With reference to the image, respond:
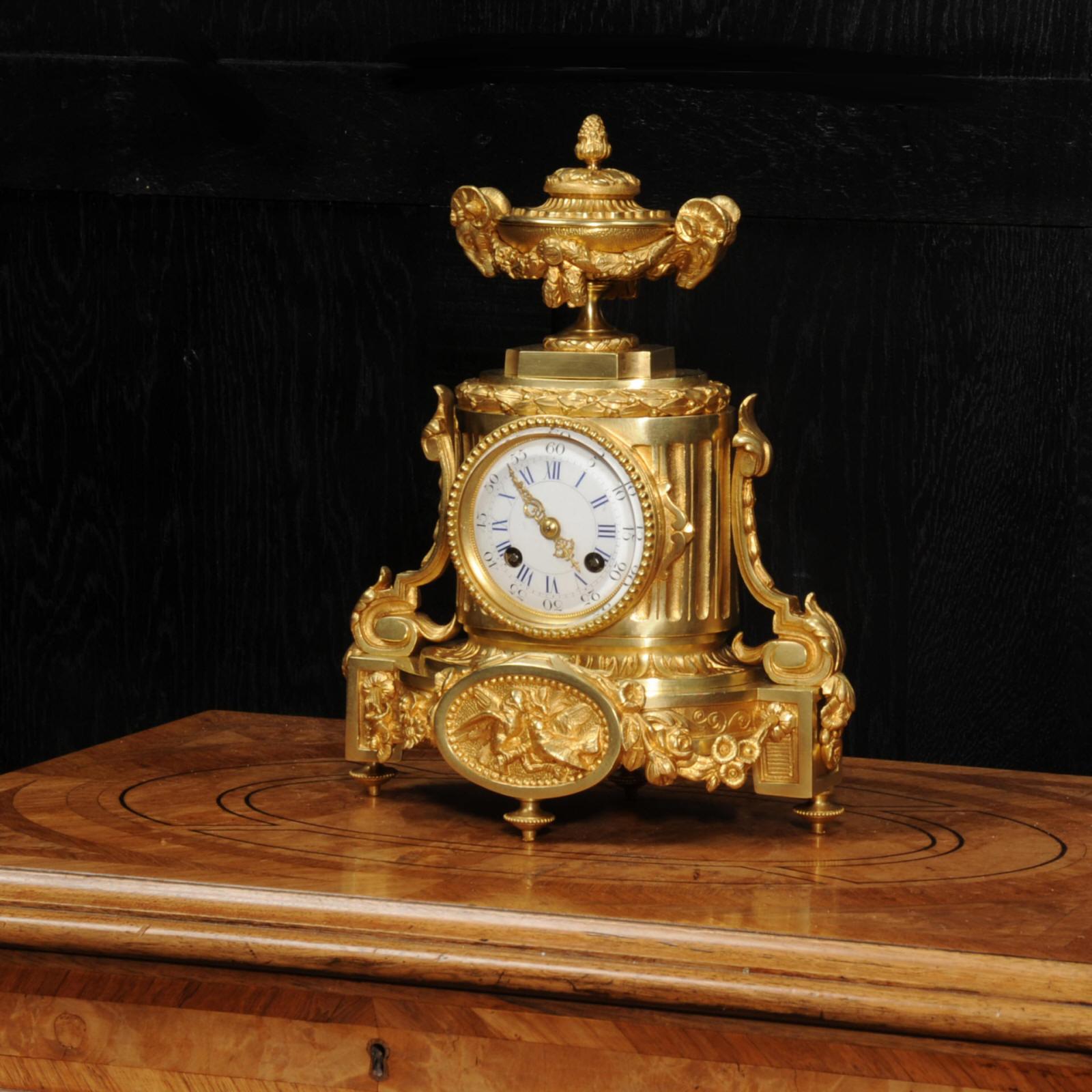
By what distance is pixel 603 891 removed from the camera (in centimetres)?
157

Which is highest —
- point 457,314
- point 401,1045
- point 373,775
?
point 457,314

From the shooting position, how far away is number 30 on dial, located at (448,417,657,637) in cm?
167

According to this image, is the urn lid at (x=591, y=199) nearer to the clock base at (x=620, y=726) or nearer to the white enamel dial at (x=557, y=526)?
the white enamel dial at (x=557, y=526)

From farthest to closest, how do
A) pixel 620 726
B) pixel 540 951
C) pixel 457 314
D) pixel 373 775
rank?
1. pixel 457 314
2. pixel 373 775
3. pixel 620 726
4. pixel 540 951

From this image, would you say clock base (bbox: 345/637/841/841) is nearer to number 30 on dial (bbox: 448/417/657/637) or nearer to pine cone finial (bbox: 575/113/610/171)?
number 30 on dial (bbox: 448/417/657/637)

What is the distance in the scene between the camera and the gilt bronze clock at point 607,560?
1.67m

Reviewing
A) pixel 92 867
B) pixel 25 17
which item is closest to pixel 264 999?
pixel 92 867

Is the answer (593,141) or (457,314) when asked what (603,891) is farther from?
(457,314)

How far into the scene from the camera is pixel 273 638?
7.55ft

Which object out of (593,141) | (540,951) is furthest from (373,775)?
(593,141)

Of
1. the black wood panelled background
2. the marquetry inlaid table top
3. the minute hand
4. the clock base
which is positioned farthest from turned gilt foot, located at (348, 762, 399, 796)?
the black wood panelled background

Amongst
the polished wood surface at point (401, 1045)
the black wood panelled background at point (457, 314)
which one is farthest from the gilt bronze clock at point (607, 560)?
the black wood panelled background at point (457, 314)

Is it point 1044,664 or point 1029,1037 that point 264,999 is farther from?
point 1044,664

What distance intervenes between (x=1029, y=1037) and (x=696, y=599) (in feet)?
1.39
